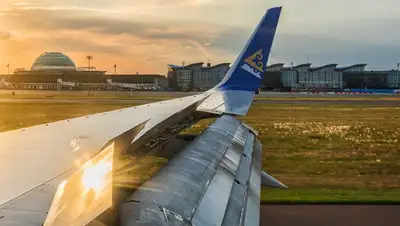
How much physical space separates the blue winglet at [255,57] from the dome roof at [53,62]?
535 ft

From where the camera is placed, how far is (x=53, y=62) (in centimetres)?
16950

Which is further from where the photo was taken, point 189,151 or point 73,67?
point 73,67

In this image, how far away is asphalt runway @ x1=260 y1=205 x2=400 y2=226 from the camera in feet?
27.0

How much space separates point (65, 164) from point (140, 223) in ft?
2.27

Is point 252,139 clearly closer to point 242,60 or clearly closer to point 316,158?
point 242,60

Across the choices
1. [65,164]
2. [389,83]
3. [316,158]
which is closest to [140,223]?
[65,164]

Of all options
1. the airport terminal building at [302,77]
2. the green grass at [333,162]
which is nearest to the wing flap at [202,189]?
the green grass at [333,162]

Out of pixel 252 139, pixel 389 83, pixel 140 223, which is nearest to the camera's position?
pixel 140 223

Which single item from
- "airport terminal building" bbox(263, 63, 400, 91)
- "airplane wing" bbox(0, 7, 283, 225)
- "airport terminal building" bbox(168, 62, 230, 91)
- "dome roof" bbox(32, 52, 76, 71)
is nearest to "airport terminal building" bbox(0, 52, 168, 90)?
"dome roof" bbox(32, 52, 76, 71)

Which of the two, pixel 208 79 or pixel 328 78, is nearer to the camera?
pixel 208 79

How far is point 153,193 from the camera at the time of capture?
2.88 meters

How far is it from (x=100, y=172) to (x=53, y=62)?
573ft

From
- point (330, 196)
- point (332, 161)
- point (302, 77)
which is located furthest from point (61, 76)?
point (330, 196)

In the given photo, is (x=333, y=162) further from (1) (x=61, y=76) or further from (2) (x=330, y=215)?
(1) (x=61, y=76)
